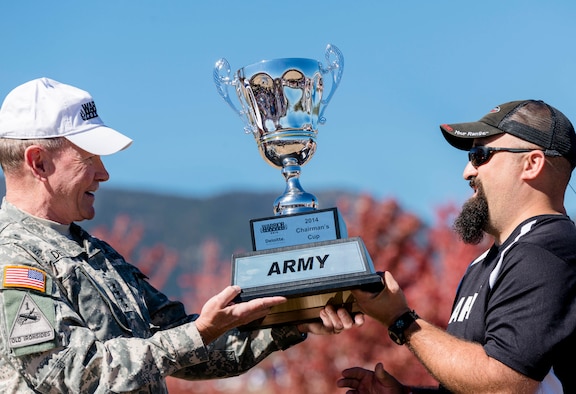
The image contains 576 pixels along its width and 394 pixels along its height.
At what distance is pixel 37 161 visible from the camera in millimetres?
4023

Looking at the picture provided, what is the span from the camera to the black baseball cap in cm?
404

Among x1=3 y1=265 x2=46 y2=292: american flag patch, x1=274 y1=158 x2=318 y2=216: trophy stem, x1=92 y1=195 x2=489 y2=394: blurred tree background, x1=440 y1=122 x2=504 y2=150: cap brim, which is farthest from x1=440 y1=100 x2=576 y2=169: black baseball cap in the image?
x1=92 y1=195 x2=489 y2=394: blurred tree background

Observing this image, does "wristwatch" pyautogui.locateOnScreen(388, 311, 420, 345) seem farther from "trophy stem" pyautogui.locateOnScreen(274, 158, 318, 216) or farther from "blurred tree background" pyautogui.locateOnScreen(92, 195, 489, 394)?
"blurred tree background" pyautogui.locateOnScreen(92, 195, 489, 394)

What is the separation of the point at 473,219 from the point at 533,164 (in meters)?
0.35

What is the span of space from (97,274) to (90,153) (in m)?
0.51

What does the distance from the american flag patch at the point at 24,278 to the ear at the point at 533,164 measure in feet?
6.51

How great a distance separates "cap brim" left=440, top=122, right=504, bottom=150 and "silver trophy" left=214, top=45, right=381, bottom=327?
0.65 metres

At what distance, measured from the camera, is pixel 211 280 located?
15031 mm

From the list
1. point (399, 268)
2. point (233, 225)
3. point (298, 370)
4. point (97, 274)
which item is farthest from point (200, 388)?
point (233, 225)

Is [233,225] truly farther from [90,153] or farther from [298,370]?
[90,153]

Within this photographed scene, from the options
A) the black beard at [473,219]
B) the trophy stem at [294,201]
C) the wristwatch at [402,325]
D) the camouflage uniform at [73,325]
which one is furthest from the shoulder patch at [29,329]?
the black beard at [473,219]

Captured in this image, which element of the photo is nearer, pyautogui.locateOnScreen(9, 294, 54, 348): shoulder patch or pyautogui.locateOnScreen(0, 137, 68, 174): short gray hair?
pyautogui.locateOnScreen(9, 294, 54, 348): shoulder patch

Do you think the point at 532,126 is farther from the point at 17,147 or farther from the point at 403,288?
the point at 403,288

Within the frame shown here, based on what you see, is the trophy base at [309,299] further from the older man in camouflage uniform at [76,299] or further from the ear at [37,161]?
the ear at [37,161]
